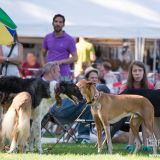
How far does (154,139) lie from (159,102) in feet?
2.16

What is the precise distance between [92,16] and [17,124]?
582 cm

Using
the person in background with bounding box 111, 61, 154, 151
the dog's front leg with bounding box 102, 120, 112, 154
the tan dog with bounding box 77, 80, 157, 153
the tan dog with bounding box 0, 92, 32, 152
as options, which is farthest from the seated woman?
the tan dog with bounding box 0, 92, 32, 152

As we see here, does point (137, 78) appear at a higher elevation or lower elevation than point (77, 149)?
higher

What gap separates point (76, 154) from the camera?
8.62 metres

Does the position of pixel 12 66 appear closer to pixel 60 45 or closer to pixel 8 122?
pixel 60 45

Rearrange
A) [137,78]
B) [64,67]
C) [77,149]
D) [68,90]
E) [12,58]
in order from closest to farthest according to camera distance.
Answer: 1. [68,90]
2. [77,149]
3. [137,78]
4. [12,58]
5. [64,67]

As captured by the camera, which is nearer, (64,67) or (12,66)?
(12,66)

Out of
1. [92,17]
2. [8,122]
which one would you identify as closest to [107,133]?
[8,122]

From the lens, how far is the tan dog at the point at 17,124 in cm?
812

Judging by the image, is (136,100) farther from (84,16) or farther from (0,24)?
(84,16)

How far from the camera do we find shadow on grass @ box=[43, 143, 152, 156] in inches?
354

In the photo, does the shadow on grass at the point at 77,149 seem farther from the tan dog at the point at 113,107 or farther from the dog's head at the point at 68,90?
the dog's head at the point at 68,90

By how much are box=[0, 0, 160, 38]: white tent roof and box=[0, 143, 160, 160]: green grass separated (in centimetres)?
339

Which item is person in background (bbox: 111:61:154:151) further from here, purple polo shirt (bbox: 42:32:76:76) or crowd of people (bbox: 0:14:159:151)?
purple polo shirt (bbox: 42:32:76:76)
